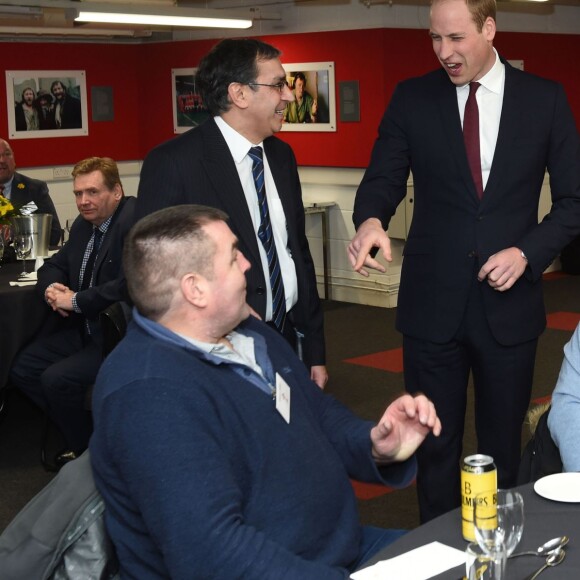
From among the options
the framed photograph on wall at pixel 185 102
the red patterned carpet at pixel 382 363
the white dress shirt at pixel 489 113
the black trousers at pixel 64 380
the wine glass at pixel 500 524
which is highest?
the framed photograph on wall at pixel 185 102

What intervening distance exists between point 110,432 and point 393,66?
22.7 feet

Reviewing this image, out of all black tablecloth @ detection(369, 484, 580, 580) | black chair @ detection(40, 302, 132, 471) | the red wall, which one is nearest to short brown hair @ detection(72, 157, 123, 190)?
black chair @ detection(40, 302, 132, 471)

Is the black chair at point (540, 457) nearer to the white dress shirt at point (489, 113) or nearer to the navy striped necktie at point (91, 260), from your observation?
the white dress shirt at point (489, 113)

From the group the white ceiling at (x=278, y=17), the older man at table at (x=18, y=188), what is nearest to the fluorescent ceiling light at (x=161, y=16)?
the white ceiling at (x=278, y=17)

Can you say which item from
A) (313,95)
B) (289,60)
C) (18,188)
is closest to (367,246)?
(18,188)

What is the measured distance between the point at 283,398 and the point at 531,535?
22.8 inches

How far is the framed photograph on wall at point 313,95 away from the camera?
342 inches

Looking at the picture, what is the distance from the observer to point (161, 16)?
8.24 m

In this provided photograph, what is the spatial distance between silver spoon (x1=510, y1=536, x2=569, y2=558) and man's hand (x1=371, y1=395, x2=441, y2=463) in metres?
0.39

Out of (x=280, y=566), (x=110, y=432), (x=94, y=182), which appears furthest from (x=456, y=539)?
(x=94, y=182)

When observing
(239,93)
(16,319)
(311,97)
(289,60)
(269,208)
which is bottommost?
(16,319)

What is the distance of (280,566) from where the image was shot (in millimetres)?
1813

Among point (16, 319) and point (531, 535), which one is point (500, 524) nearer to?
point (531, 535)

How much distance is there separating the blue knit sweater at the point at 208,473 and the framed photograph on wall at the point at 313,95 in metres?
6.73
